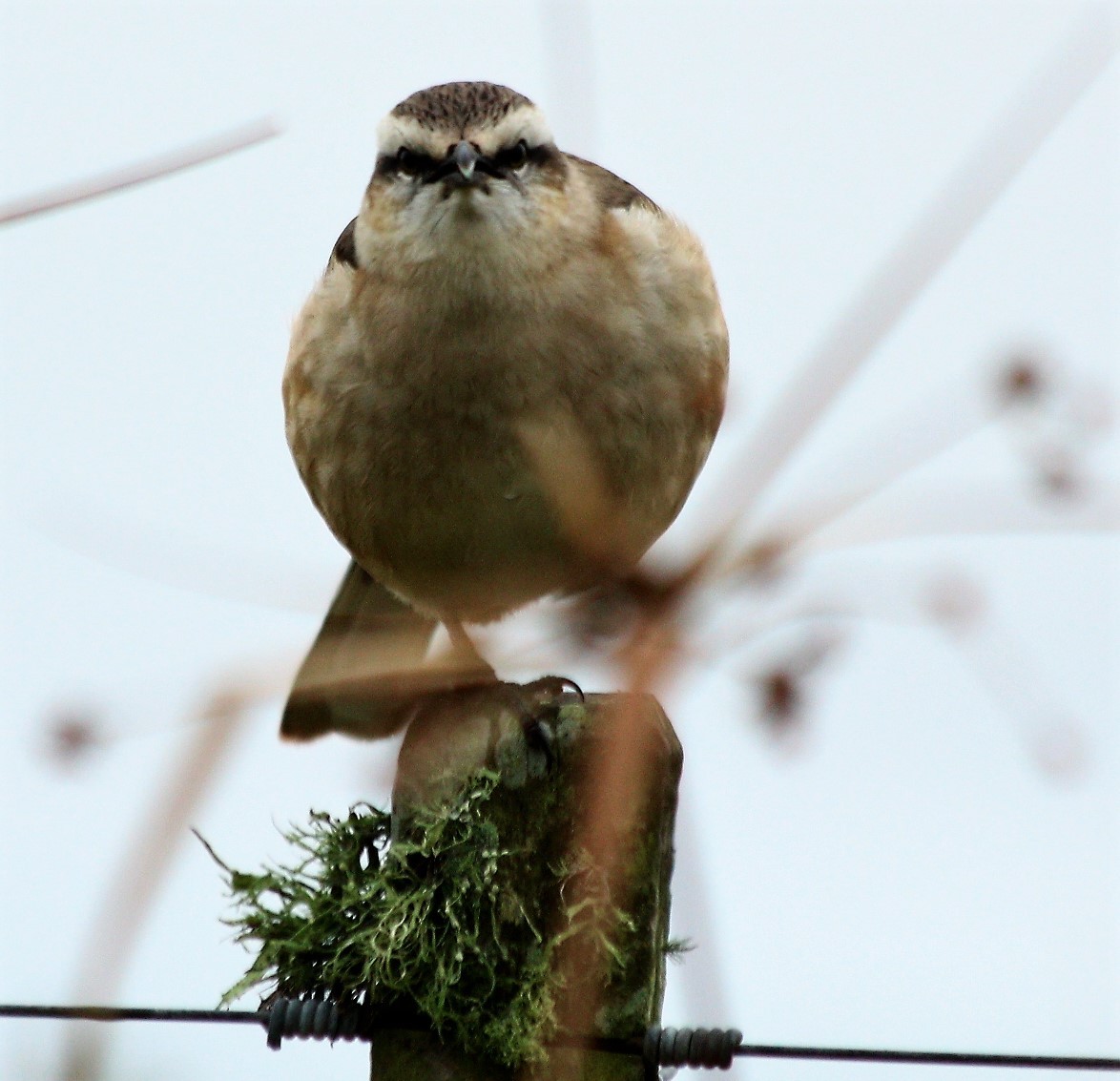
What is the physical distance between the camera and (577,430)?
362 cm

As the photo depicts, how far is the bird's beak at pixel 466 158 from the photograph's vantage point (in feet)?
11.9

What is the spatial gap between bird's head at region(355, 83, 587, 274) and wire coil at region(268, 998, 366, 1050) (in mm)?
1975

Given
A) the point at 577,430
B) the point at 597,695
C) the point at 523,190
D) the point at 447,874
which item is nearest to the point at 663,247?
the point at 523,190

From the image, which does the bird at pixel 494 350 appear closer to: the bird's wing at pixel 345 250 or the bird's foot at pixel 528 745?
the bird's wing at pixel 345 250

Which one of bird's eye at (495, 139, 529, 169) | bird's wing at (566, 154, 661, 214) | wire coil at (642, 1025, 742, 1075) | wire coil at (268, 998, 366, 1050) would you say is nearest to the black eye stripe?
bird's eye at (495, 139, 529, 169)

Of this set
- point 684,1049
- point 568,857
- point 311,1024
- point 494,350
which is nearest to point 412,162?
point 494,350

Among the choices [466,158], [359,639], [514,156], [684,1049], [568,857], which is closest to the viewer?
[684,1049]

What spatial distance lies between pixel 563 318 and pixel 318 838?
1560mm

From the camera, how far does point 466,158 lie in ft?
12.0

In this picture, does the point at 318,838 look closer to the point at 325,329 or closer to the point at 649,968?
the point at 649,968

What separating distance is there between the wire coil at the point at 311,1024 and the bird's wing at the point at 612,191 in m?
2.34

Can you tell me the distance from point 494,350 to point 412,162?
1.76ft

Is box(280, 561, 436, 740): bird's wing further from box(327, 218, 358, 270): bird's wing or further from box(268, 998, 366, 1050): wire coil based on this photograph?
box(327, 218, 358, 270): bird's wing

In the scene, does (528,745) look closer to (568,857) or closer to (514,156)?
(568,857)
